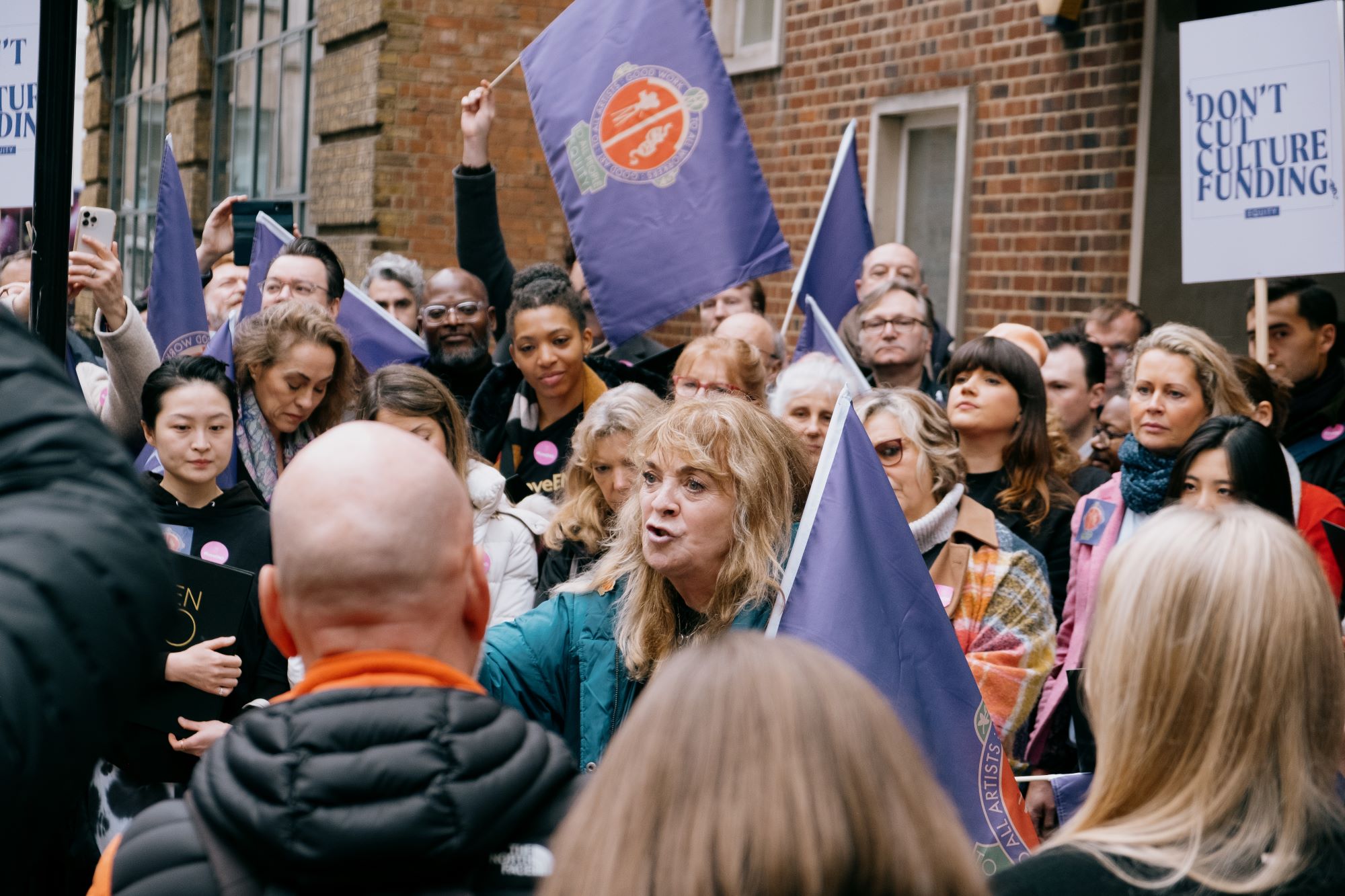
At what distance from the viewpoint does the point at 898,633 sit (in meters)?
3.14

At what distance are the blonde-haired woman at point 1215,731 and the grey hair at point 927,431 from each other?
2.10m

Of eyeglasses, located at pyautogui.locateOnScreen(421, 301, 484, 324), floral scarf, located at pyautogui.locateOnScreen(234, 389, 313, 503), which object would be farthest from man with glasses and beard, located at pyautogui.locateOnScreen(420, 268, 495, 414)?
floral scarf, located at pyautogui.locateOnScreen(234, 389, 313, 503)

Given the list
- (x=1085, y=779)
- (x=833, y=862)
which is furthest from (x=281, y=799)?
(x=1085, y=779)

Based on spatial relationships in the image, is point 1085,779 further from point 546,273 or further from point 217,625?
point 546,273

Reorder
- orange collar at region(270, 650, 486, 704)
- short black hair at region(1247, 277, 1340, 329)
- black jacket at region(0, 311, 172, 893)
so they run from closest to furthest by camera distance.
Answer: black jacket at region(0, 311, 172, 893), orange collar at region(270, 650, 486, 704), short black hair at region(1247, 277, 1340, 329)

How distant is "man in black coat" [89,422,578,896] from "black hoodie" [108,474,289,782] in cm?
184

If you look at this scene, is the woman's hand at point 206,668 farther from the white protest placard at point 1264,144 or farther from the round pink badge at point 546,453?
the white protest placard at point 1264,144

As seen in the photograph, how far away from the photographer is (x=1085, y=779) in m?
3.34

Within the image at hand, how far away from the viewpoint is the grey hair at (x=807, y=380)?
5.05 meters

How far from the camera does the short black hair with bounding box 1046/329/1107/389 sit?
5.98 m

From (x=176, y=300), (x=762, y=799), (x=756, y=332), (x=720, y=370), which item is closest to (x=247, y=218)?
(x=176, y=300)

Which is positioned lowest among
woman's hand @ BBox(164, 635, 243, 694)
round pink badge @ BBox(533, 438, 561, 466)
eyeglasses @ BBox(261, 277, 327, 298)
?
woman's hand @ BBox(164, 635, 243, 694)

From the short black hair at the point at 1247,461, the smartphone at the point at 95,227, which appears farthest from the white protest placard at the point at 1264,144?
the smartphone at the point at 95,227

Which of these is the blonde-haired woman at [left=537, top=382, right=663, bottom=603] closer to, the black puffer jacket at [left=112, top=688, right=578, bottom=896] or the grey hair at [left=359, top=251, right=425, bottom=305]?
the grey hair at [left=359, top=251, right=425, bottom=305]
